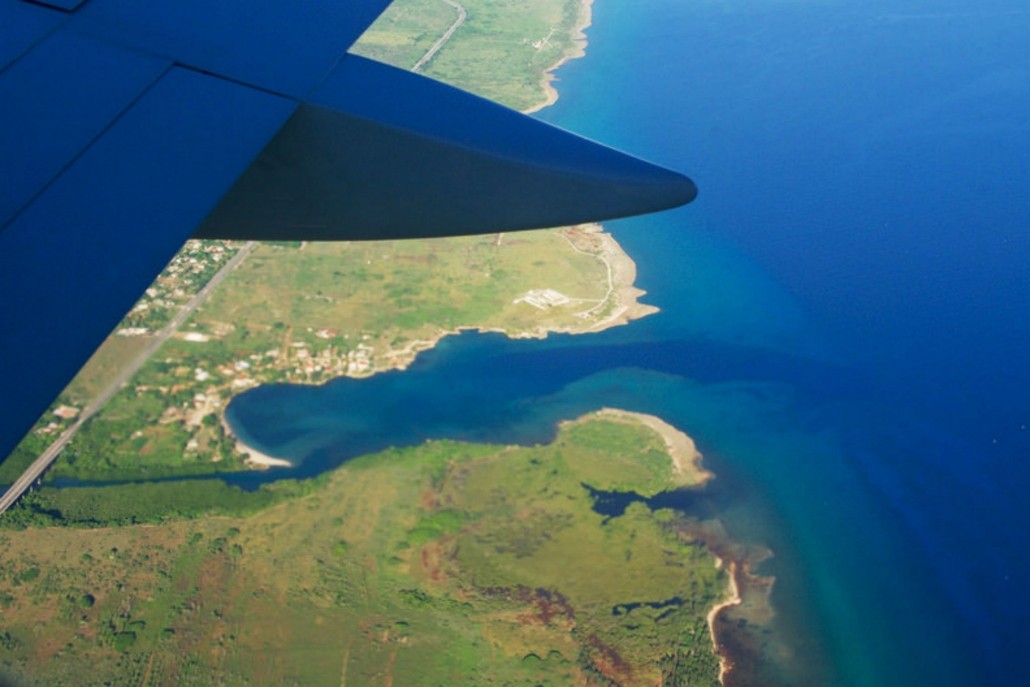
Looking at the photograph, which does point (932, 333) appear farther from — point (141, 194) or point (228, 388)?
point (141, 194)

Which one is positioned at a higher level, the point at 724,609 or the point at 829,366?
the point at 829,366

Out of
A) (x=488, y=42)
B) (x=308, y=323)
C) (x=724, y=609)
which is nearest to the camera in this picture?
(x=724, y=609)

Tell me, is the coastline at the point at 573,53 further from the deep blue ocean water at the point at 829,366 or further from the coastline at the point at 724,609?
the coastline at the point at 724,609

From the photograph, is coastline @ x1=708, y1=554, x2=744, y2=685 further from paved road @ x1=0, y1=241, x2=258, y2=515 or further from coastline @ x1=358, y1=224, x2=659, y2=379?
paved road @ x1=0, y1=241, x2=258, y2=515

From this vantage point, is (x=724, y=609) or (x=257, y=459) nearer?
(x=724, y=609)

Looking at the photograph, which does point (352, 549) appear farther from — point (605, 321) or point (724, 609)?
point (605, 321)

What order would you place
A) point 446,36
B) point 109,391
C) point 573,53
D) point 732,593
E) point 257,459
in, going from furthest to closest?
1. point 446,36
2. point 573,53
3. point 109,391
4. point 257,459
5. point 732,593

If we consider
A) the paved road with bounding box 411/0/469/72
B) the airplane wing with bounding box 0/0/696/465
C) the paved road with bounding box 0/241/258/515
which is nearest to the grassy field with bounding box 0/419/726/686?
the paved road with bounding box 0/241/258/515

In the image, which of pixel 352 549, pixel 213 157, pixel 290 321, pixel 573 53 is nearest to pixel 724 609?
pixel 352 549
